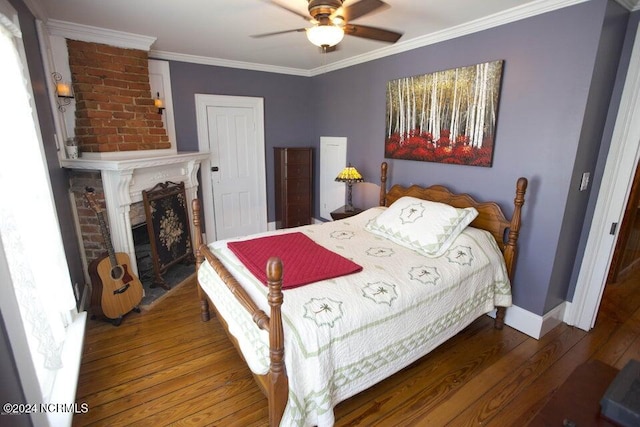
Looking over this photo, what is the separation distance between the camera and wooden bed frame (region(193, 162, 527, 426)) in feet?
4.40

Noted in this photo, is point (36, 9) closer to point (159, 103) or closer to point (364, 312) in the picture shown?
point (159, 103)

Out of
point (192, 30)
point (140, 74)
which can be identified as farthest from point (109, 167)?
point (192, 30)

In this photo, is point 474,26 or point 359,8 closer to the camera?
point 359,8

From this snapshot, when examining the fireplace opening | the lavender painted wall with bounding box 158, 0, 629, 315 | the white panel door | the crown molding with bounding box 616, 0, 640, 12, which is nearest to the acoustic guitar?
the fireplace opening

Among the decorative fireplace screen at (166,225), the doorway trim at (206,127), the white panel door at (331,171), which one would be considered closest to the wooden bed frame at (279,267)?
the decorative fireplace screen at (166,225)

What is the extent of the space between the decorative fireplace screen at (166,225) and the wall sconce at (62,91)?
999 mm

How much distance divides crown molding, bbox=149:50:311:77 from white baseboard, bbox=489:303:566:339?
154 inches

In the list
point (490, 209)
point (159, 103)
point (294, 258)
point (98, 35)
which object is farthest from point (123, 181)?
point (490, 209)

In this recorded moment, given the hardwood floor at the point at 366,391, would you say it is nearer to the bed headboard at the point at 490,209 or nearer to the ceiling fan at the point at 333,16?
the bed headboard at the point at 490,209

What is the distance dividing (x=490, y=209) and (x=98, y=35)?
380cm

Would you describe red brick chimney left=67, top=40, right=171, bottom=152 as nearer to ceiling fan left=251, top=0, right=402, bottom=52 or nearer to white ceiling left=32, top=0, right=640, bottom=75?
white ceiling left=32, top=0, right=640, bottom=75

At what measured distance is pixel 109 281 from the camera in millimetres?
2566

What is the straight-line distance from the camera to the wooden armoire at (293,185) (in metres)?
4.45

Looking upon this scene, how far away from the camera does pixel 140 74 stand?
3.10 meters
